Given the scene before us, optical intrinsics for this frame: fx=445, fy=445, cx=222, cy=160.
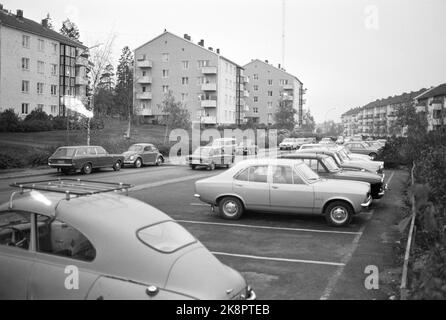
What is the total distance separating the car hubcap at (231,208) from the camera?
11375 mm

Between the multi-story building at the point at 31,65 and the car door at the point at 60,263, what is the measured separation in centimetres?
4421

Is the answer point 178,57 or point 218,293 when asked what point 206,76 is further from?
point 218,293

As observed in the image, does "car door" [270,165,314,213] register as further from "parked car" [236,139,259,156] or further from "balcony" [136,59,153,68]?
"balcony" [136,59,153,68]

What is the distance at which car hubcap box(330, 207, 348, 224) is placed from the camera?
1057cm

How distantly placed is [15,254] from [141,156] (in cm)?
2572

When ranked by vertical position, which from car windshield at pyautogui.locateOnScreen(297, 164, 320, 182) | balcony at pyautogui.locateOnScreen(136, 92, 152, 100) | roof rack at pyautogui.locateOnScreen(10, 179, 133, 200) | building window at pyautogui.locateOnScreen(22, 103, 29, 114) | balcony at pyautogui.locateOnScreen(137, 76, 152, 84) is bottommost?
car windshield at pyautogui.locateOnScreen(297, 164, 320, 182)

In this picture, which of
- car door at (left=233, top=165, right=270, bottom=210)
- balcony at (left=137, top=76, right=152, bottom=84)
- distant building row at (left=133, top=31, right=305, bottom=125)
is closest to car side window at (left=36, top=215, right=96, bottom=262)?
car door at (left=233, top=165, right=270, bottom=210)

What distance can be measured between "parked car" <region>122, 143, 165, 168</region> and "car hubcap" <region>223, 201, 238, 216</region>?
18884mm

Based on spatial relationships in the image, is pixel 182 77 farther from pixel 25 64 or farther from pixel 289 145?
pixel 289 145

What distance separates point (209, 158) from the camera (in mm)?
27703
